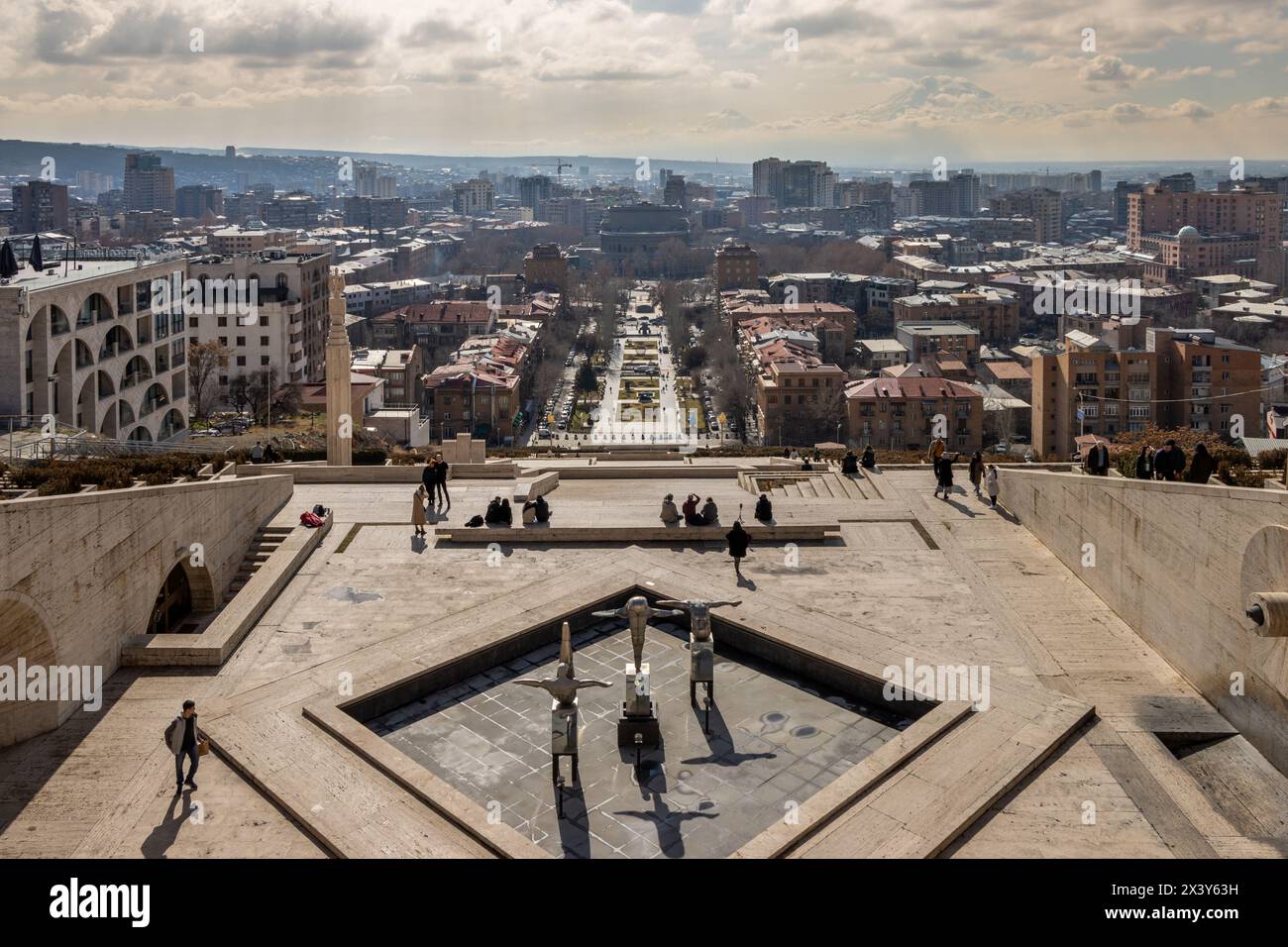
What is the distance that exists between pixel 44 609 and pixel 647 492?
14199mm

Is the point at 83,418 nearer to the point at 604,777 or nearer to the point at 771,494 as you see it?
the point at 771,494

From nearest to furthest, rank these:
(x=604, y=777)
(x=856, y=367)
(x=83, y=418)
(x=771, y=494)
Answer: (x=604, y=777)
(x=771, y=494)
(x=83, y=418)
(x=856, y=367)

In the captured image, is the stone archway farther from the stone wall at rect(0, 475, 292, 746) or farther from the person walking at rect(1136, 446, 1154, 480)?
the person walking at rect(1136, 446, 1154, 480)

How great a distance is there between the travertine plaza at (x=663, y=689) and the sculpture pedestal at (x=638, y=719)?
11 centimetres

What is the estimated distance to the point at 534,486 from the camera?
76.8ft

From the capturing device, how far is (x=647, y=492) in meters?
25.1

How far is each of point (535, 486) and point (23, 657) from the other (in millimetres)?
11965

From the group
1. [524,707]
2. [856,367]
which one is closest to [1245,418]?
[856,367]

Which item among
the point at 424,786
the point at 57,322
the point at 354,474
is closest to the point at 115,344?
the point at 57,322

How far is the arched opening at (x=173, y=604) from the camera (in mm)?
16281

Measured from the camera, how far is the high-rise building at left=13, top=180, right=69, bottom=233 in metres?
153

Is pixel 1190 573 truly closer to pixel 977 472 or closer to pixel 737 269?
pixel 977 472

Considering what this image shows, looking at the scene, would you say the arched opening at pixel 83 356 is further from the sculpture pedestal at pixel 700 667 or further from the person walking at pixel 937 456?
the sculpture pedestal at pixel 700 667

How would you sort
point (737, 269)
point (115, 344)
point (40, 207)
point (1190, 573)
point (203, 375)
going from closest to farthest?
point (1190, 573) → point (115, 344) → point (203, 375) → point (737, 269) → point (40, 207)
